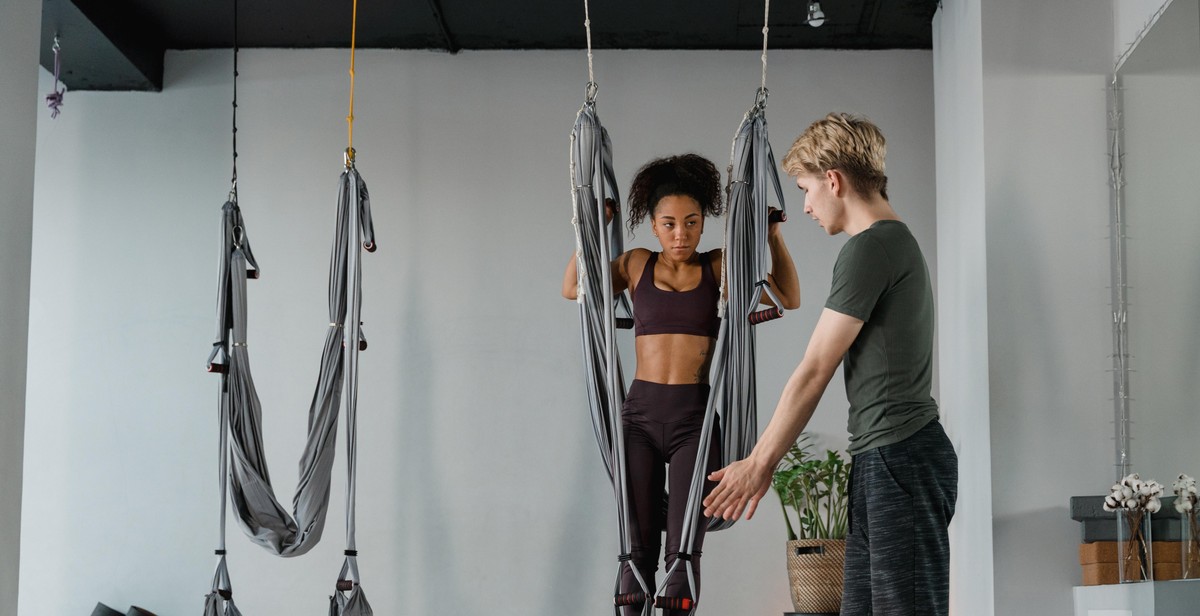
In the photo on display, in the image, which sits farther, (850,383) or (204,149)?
(204,149)

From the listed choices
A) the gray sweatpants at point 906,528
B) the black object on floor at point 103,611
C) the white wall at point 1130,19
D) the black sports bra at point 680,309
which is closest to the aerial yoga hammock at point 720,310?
the black sports bra at point 680,309

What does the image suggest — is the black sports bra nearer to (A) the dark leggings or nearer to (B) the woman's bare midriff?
(B) the woman's bare midriff

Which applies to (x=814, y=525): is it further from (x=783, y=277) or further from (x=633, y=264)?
(x=633, y=264)

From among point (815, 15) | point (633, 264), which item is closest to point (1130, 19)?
point (815, 15)

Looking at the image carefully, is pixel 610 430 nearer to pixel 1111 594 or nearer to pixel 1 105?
pixel 1111 594

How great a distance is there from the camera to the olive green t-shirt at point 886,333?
96.2 inches

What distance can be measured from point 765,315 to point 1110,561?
124cm

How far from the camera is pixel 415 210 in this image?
16.5 ft

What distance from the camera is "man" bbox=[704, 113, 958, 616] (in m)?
2.38

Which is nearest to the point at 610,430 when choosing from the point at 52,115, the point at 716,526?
the point at 716,526

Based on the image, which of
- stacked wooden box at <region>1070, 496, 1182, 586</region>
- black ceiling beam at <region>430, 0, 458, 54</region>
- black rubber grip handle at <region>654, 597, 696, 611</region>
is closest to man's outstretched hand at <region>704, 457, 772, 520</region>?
black rubber grip handle at <region>654, 597, 696, 611</region>

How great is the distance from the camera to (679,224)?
3.60 m

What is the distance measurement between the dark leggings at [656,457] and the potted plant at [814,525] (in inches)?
31.0

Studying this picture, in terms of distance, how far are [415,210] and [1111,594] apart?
10.1 feet
